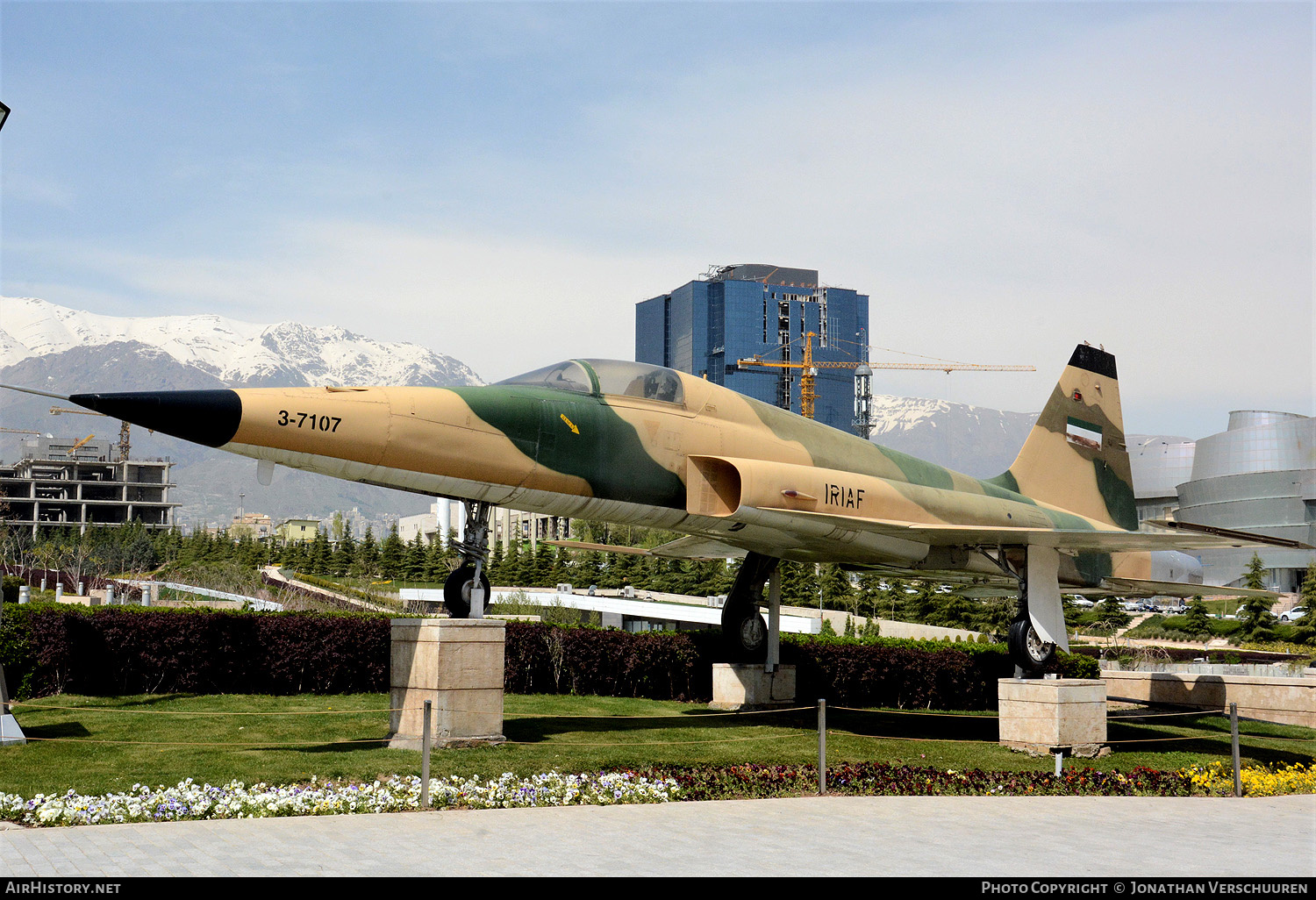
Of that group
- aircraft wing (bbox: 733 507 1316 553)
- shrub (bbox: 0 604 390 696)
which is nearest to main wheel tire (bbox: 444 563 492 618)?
aircraft wing (bbox: 733 507 1316 553)

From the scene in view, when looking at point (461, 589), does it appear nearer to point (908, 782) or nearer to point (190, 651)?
point (908, 782)

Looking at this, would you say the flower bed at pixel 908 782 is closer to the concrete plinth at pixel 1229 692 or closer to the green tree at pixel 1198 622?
the concrete plinth at pixel 1229 692

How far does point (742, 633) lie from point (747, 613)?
0.35 metres

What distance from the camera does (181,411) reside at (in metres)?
9.82

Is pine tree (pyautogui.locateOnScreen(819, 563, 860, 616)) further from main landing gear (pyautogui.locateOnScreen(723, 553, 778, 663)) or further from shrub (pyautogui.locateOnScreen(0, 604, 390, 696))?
shrub (pyautogui.locateOnScreen(0, 604, 390, 696))

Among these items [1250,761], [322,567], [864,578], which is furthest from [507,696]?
[322,567]

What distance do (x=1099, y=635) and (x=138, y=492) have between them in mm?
150710

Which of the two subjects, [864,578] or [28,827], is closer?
[28,827]

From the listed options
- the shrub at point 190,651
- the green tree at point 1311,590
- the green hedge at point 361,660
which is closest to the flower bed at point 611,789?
the green hedge at point 361,660

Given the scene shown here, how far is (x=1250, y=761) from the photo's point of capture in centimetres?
1487

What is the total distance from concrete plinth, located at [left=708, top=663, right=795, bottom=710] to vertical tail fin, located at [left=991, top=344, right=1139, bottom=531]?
217 inches

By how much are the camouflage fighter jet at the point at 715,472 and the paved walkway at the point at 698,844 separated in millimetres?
3688

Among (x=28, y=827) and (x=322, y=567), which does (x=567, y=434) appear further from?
(x=322, y=567)
